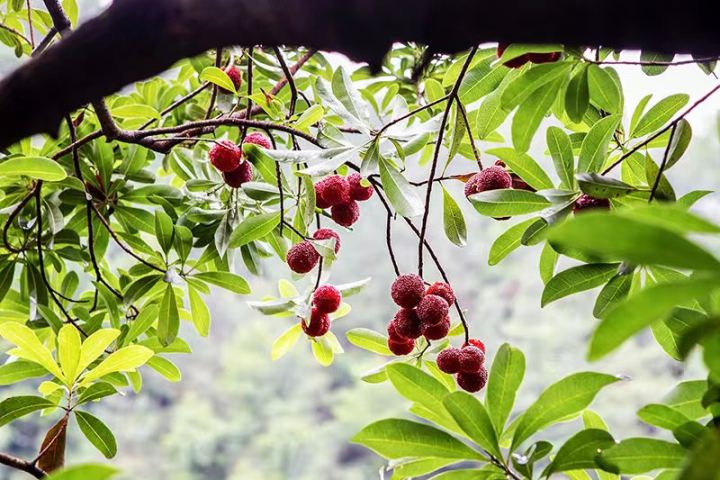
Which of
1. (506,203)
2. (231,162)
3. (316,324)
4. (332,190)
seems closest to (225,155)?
(231,162)

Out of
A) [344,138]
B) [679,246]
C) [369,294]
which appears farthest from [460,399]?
[369,294]

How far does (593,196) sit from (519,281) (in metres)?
13.1

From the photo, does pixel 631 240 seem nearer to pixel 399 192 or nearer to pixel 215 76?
pixel 399 192

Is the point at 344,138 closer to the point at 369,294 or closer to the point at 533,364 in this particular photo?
the point at 533,364

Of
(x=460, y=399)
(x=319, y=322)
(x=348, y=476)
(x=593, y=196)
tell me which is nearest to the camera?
(x=460, y=399)

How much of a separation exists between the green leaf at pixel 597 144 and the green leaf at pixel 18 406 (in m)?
0.65

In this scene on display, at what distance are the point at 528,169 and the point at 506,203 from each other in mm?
89

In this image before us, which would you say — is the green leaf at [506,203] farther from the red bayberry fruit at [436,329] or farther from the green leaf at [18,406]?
the green leaf at [18,406]

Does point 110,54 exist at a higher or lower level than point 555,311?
lower

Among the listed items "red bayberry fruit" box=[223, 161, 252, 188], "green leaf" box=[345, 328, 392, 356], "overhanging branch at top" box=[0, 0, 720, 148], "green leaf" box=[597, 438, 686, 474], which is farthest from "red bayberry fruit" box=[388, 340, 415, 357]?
"overhanging branch at top" box=[0, 0, 720, 148]

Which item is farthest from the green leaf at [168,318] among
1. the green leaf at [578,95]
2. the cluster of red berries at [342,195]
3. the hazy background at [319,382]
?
the hazy background at [319,382]

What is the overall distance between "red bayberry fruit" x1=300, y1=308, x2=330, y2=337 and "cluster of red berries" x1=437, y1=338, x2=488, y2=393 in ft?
0.68

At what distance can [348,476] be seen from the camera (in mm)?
11906

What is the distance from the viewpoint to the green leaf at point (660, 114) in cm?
71
